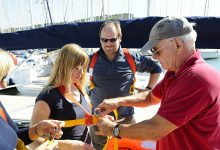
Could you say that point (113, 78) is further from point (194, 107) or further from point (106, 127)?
point (194, 107)

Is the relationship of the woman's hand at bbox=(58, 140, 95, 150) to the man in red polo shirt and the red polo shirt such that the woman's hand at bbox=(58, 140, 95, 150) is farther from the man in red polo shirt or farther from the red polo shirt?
the red polo shirt

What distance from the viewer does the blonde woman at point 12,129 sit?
Result: 1686 millimetres

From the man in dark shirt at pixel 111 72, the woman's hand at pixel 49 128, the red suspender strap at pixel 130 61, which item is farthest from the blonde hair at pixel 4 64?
the red suspender strap at pixel 130 61

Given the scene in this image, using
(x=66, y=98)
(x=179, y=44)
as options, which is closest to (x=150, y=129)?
(x=179, y=44)

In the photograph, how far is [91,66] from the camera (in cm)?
359

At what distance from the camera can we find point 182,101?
5.52ft

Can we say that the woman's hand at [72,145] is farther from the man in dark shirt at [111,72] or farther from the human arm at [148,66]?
the human arm at [148,66]

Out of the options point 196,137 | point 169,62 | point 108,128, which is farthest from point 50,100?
point 196,137

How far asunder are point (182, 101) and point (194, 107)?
72 mm

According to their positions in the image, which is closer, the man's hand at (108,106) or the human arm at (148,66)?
the man's hand at (108,106)

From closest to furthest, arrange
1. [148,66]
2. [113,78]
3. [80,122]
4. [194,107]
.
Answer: [194,107]
[80,122]
[113,78]
[148,66]

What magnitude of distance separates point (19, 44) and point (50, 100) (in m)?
1.89

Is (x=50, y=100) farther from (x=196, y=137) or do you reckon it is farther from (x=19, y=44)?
(x=19, y=44)

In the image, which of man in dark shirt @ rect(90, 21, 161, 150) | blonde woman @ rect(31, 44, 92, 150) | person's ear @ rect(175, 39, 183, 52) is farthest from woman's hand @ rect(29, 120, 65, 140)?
man in dark shirt @ rect(90, 21, 161, 150)
